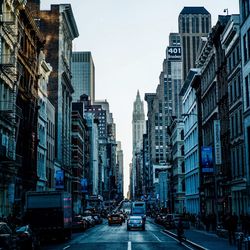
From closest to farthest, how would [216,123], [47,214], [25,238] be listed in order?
[25,238] < [47,214] < [216,123]

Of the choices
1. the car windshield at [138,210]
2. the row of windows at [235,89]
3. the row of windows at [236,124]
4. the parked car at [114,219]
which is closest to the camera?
the row of windows at [236,124]

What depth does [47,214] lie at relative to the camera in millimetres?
40875

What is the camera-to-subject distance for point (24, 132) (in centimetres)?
6538

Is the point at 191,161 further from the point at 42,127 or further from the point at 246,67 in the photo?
the point at 246,67

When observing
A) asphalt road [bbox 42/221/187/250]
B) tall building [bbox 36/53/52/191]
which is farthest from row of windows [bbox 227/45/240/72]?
tall building [bbox 36/53/52/191]

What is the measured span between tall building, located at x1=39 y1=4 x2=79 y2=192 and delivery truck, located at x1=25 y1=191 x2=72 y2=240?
56186mm

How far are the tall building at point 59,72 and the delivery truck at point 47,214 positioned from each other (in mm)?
56186

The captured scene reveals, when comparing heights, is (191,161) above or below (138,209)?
above

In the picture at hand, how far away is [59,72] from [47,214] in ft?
221

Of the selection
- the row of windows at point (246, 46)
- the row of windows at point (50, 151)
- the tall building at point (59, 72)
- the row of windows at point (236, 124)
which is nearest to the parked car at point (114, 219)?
the row of windows at point (50, 151)

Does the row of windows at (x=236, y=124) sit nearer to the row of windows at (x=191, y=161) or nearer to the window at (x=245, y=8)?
the window at (x=245, y=8)

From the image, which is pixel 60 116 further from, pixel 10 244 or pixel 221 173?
pixel 10 244

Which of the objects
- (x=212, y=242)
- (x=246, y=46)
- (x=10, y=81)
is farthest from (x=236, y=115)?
(x=10, y=81)

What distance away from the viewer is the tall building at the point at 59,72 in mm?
103812
